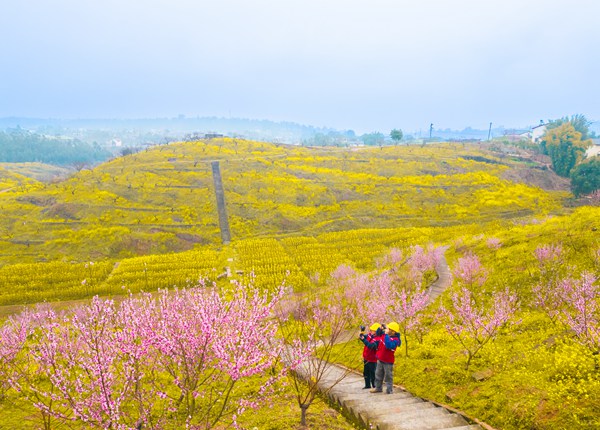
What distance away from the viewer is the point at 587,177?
262 ft

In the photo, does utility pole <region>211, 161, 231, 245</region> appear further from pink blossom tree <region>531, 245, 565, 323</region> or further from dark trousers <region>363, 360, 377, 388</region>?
dark trousers <region>363, 360, 377, 388</region>

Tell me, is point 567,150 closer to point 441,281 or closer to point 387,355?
point 441,281

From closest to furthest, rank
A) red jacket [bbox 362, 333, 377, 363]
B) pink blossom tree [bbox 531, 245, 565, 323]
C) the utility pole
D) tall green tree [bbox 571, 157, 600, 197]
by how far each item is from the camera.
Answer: red jacket [bbox 362, 333, 377, 363], pink blossom tree [bbox 531, 245, 565, 323], the utility pole, tall green tree [bbox 571, 157, 600, 197]

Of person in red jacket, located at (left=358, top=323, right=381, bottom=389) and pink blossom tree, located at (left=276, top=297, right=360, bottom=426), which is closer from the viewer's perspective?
pink blossom tree, located at (left=276, top=297, right=360, bottom=426)

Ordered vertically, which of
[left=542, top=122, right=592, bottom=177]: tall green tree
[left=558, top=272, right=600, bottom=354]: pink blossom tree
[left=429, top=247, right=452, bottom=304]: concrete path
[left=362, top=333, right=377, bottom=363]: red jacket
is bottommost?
[left=429, top=247, right=452, bottom=304]: concrete path

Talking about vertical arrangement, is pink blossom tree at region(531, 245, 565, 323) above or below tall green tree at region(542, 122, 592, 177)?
below

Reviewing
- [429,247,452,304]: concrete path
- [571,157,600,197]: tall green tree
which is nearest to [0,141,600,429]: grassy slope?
[429,247,452,304]: concrete path

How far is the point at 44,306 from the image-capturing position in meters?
36.8

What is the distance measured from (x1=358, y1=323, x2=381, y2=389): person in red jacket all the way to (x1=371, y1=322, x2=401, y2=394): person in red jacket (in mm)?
214

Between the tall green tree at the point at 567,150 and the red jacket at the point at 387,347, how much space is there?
114837 millimetres

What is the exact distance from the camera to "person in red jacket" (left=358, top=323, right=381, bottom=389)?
1277cm

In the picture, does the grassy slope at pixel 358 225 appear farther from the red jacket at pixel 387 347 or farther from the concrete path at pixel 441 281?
the concrete path at pixel 441 281

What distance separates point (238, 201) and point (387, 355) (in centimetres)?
7143

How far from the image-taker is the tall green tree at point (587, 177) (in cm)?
7862
